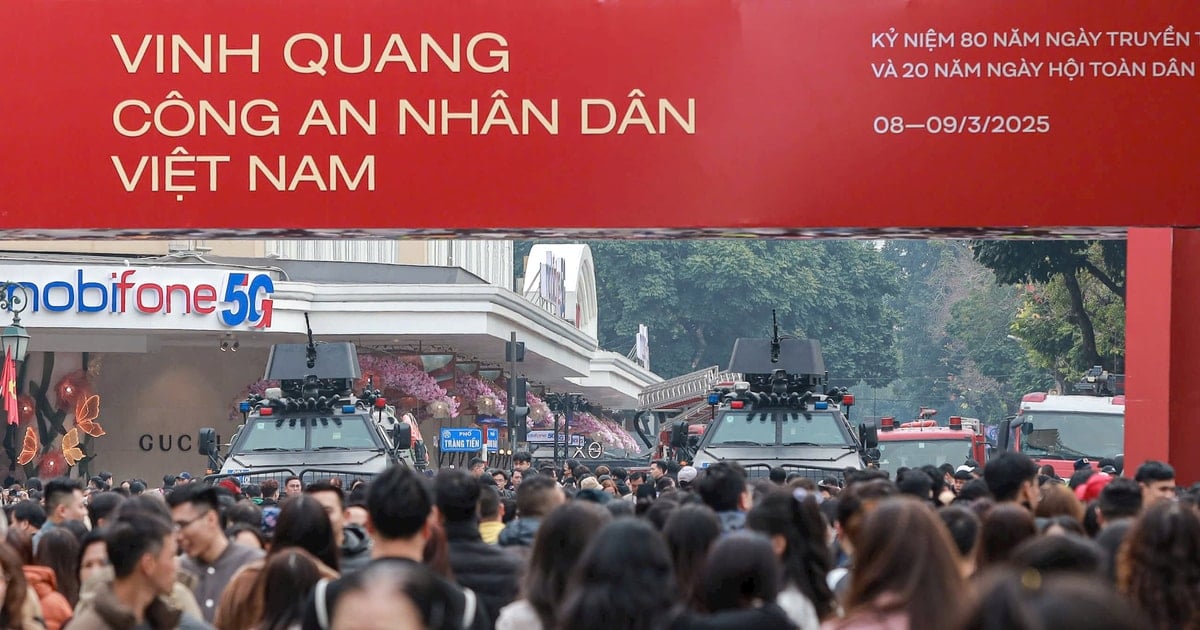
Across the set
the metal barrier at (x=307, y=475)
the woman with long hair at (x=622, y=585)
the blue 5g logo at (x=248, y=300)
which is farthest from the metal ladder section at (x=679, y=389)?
the woman with long hair at (x=622, y=585)

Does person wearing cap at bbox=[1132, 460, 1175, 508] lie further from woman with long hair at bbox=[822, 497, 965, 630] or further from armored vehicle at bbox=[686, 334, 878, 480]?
armored vehicle at bbox=[686, 334, 878, 480]

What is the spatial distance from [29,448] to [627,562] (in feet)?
104

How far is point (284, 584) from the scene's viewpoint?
6801mm

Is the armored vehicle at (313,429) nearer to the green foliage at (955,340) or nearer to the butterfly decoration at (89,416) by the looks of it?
the butterfly decoration at (89,416)

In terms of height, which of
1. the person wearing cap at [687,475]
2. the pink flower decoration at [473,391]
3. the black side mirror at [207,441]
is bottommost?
the pink flower decoration at [473,391]

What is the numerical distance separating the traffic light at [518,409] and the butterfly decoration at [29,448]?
440 inches

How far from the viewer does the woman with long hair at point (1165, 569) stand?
6.06 metres

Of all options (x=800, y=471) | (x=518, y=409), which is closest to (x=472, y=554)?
(x=800, y=471)

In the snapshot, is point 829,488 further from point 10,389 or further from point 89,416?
point 89,416

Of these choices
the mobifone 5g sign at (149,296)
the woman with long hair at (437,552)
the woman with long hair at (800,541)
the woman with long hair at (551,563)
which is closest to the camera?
the woman with long hair at (551,563)

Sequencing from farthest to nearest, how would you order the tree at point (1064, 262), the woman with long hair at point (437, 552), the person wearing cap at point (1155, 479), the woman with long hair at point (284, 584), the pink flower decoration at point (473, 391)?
1. the pink flower decoration at point (473, 391)
2. the tree at point (1064, 262)
3. the person wearing cap at point (1155, 479)
4. the woman with long hair at point (437, 552)
5. the woman with long hair at point (284, 584)

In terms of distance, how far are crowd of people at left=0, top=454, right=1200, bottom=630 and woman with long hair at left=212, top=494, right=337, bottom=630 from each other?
0.01 m

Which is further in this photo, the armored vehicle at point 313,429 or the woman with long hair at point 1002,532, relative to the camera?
the armored vehicle at point 313,429

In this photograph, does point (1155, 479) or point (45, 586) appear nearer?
point (45, 586)
